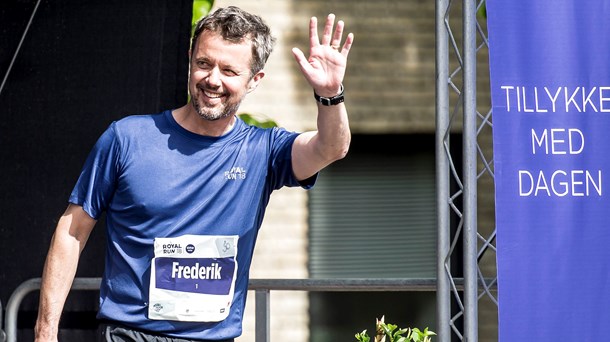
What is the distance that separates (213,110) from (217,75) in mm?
101

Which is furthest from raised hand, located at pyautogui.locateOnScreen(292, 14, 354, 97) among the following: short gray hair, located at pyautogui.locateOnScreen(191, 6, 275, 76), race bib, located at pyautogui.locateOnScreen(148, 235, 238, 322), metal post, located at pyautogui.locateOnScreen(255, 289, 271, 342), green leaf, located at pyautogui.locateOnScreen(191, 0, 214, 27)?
green leaf, located at pyautogui.locateOnScreen(191, 0, 214, 27)

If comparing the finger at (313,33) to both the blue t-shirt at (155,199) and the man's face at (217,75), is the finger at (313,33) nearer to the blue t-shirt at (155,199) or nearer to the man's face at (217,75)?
the man's face at (217,75)

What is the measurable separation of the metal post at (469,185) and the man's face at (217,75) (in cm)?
138

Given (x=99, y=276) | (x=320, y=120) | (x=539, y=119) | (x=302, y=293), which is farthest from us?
(x=302, y=293)

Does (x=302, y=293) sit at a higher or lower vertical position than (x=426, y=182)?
lower

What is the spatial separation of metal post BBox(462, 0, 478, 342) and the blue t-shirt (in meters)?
1.28

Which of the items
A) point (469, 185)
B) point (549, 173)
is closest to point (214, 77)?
point (469, 185)

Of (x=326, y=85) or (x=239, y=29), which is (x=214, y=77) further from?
(x=326, y=85)

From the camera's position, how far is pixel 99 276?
530cm

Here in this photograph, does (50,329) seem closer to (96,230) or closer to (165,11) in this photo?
(96,230)

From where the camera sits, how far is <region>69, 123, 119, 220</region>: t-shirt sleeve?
357 cm

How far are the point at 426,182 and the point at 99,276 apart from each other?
3941 millimetres

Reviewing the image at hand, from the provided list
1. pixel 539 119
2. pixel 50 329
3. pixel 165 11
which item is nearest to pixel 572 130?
pixel 539 119

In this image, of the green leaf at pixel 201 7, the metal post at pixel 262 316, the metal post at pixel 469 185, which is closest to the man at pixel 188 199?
the metal post at pixel 469 185
